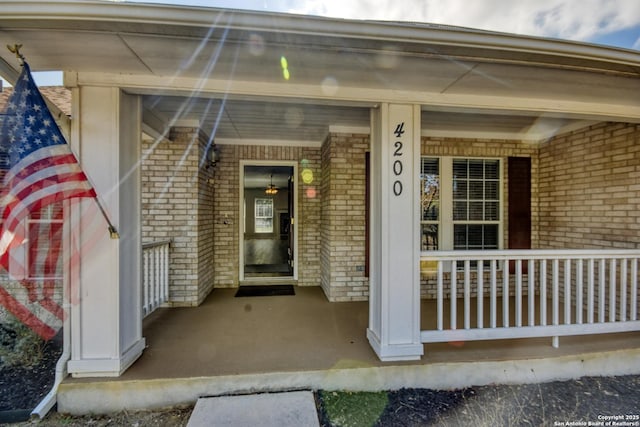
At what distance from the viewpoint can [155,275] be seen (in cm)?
366

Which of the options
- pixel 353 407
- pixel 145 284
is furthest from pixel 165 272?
pixel 353 407

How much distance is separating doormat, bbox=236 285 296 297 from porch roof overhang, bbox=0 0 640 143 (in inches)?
114

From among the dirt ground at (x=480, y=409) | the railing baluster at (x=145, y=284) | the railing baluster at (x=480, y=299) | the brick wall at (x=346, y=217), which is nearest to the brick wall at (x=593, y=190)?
the dirt ground at (x=480, y=409)

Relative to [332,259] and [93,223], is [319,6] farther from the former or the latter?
[332,259]

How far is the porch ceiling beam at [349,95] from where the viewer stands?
230cm

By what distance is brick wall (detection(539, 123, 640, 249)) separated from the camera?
11.2 ft

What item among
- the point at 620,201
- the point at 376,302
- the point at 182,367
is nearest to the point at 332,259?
the point at 376,302

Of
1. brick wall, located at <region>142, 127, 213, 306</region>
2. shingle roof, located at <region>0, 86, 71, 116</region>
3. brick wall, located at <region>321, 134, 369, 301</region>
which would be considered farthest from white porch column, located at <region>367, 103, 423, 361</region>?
shingle roof, located at <region>0, 86, 71, 116</region>

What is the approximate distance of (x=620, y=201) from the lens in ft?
11.5

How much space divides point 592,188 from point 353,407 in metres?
4.00

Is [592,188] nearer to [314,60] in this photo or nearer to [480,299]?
[480,299]

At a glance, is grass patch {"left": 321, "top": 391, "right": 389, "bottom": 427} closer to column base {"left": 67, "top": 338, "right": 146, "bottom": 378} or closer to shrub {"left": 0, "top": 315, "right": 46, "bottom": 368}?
column base {"left": 67, "top": 338, "right": 146, "bottom": 378}

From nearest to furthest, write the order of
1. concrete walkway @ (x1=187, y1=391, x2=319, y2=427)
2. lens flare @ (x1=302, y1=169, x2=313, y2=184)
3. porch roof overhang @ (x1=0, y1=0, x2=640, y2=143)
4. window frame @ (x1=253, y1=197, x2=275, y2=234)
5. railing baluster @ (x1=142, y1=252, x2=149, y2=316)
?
porch roof overhang @ (x1=0, y1=0, x2=640, y2=143)
concrete walkway @ (x1=187, y1=391, x2=319, y2=427)
railing baluster @ (x1=142, y1=252, x2=149, y2=316)
lens flare @ (x1=302, y1=169, x2=313, y2=184)
window frame @ (x1=253, y1=197, x2=275, y2=234)

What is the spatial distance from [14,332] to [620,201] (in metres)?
6.83
